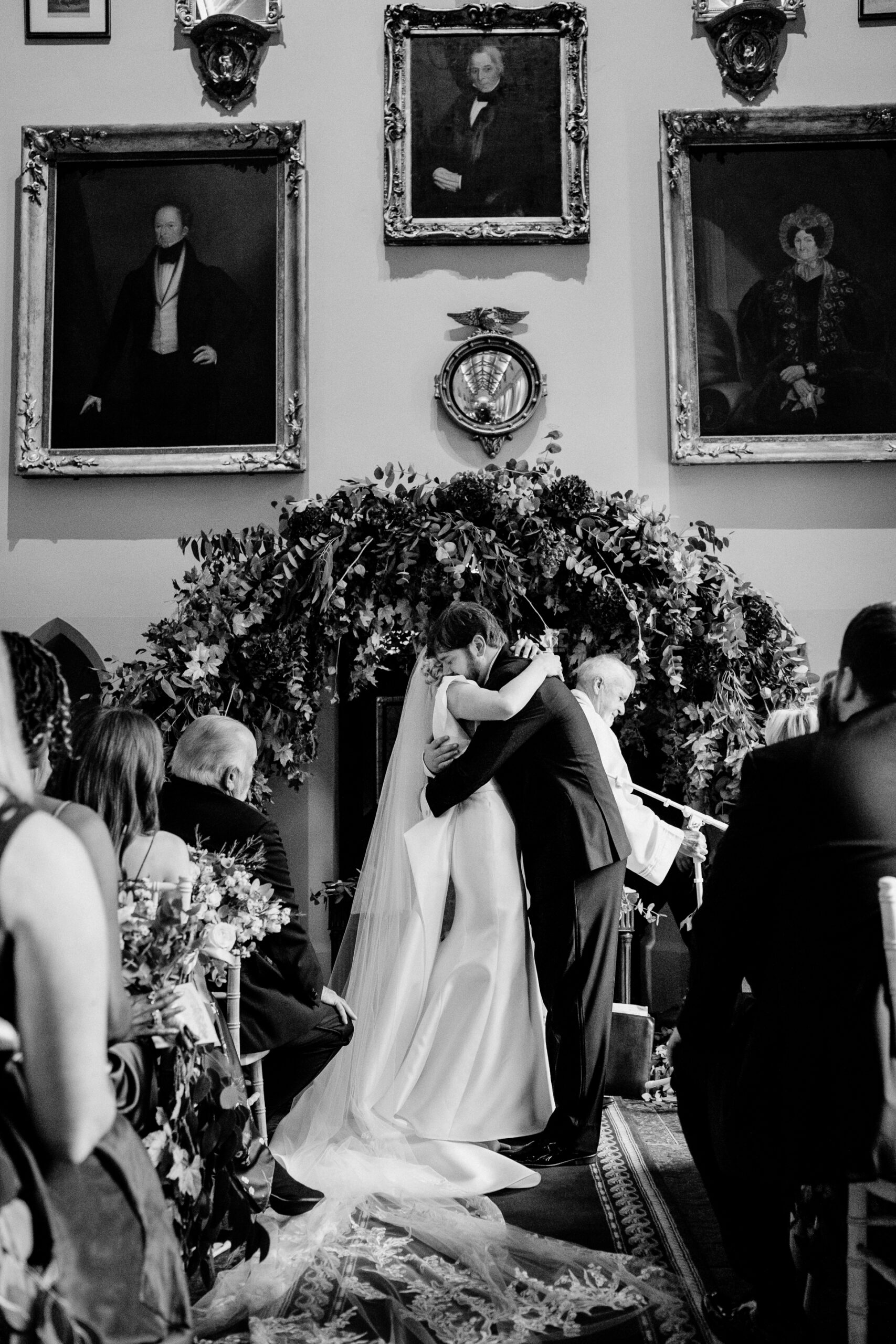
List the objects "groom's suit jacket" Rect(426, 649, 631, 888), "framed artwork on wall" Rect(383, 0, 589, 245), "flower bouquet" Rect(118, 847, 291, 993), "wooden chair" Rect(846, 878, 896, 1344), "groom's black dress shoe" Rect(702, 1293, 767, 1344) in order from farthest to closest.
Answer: "framed artwork on wall" Rect(383, 0, 589, 245) → "groom's suit jacket" Rect(426, 649, 631, 888) → "groom's black dress shoe" Rect(702, 1293, 767, 1344) → "flower bouquet" Rect(118, 847, 291, 993) → "wooden chair" Rect(846, 878, 896, 1344)

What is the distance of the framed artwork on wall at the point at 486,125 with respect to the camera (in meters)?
7.64

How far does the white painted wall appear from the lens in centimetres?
751

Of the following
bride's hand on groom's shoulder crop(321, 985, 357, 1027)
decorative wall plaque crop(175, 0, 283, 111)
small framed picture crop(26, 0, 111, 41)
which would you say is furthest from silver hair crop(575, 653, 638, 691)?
small framed picture crop(26, 0, 111, 41)

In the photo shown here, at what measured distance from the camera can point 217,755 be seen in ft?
13.5

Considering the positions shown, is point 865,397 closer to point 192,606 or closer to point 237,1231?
point 192,606

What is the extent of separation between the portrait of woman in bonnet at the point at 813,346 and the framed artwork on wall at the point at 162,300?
112 inches

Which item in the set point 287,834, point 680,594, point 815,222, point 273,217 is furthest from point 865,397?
point 287,834

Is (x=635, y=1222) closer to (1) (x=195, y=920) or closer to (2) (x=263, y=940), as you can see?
(2) (x=263, y=940)

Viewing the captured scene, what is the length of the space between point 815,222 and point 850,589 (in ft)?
7.72

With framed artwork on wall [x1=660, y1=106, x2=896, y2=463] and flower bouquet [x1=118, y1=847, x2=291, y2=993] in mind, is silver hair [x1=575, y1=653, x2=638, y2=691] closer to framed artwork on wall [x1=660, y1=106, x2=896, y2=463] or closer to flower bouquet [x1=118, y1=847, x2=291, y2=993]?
framed artwork on wall [x1=660, y1=106, x2=896, y2=463]

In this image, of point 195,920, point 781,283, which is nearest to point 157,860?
point 195,920

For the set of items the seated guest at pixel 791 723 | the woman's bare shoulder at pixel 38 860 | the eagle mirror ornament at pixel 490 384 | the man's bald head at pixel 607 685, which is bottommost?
the woman's bare shoulder at pixel 38 860

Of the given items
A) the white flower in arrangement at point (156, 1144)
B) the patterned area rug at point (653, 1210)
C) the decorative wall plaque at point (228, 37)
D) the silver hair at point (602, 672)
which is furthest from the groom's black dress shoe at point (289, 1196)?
the decorative wall plaque at point (228, 37)

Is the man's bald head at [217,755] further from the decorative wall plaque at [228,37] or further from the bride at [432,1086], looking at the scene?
the decorative wall plaque at [228,37]
